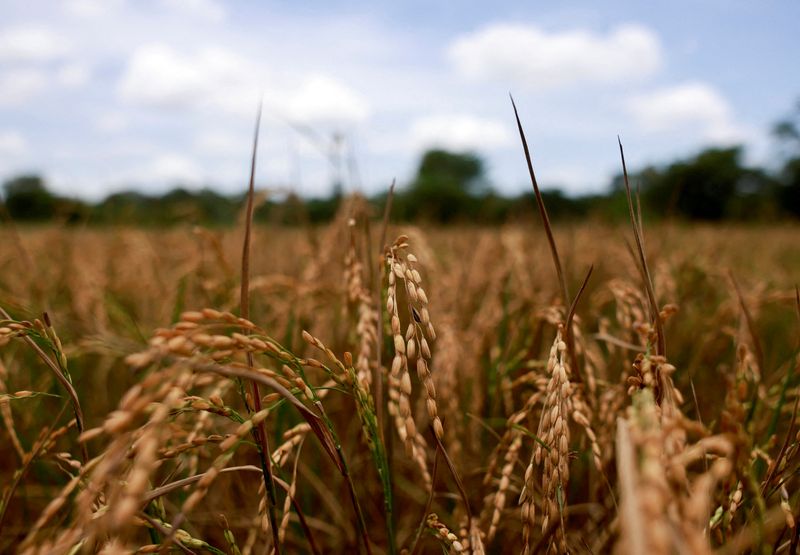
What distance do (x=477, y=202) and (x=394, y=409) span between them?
438 inches

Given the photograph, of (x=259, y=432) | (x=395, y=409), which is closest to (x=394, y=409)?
(x=395, y=409)

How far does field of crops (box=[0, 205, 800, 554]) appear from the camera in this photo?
0.48 m

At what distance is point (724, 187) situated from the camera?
46.8ft

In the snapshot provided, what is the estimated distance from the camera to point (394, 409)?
0.84m

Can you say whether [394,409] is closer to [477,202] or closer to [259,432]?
[259,432]

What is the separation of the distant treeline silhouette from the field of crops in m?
0.37

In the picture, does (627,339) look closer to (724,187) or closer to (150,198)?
(150,198)

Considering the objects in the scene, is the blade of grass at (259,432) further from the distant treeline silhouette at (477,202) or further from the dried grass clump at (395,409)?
the distant treeline silhouette at (477,202)

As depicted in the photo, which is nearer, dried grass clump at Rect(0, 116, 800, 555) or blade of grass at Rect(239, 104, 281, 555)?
dried grass clump at Rect(0, 116, 800, 555)

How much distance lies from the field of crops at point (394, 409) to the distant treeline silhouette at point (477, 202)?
14.6 inches

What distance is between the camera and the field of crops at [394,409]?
0.48 metres

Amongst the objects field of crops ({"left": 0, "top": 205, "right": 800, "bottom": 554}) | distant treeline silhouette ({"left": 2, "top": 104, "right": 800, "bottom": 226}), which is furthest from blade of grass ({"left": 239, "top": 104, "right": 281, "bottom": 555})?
distant treeline silhouette ({"left": 2, "top": 104, "right": 800, "bottom": 226})

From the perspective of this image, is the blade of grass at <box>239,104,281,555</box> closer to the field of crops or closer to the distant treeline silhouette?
the field of crops

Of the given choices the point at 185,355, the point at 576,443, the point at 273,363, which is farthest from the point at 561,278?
the point at 273,363
